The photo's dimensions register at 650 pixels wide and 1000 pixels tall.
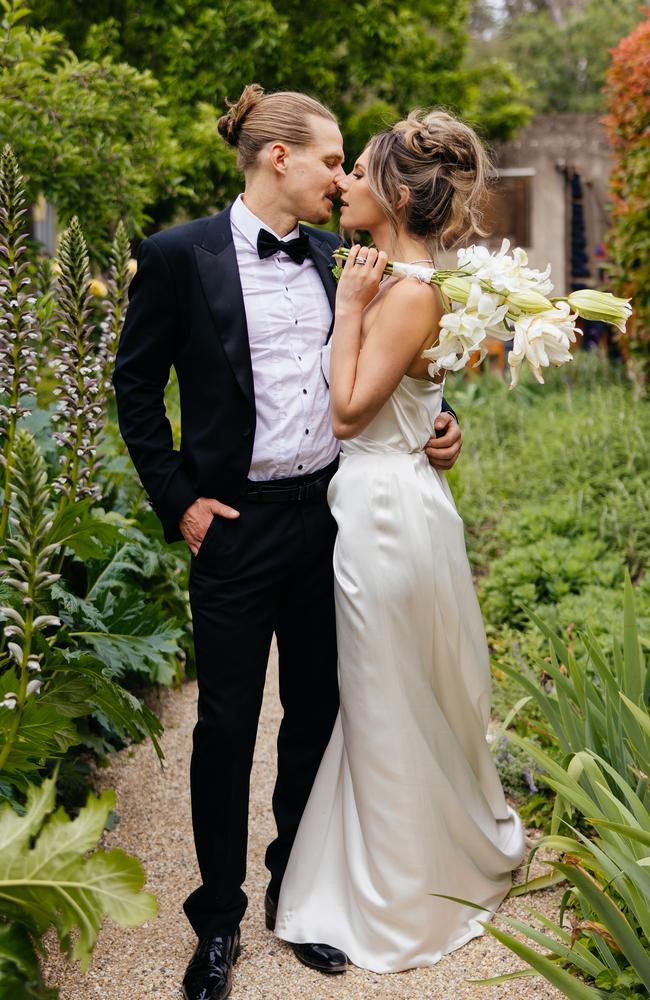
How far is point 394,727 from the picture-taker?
115 inches

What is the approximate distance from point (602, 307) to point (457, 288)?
359mm

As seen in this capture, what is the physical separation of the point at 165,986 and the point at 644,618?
7.77 feet

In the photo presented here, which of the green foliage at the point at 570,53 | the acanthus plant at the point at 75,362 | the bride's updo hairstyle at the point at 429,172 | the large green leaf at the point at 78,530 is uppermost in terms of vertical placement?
the green foliage at the point at 570,53

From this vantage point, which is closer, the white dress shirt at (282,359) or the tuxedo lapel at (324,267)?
the white dress shirt at (282,359)

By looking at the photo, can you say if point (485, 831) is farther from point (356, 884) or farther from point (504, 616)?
point (504, 616)

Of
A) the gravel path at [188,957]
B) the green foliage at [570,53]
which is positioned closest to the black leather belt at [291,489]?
the gravel path at [188,957]

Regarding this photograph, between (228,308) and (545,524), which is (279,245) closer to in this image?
(228,308)

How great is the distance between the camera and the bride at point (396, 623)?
9.05ft

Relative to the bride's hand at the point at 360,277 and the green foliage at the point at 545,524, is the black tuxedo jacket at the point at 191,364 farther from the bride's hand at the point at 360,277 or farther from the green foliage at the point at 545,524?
the green foliage at the point at 545,524

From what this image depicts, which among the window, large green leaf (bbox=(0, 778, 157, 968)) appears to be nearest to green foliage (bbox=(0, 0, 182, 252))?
large green leaf (bbox=(0, 778, 157, 968))

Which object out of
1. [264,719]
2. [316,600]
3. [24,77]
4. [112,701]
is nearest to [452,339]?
[316,600]

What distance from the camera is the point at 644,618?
4215 millimetres

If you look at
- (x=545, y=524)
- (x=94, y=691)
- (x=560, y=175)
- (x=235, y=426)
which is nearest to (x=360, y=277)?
(x=235, y=426)

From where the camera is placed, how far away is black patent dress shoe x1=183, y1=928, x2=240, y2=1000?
2.72 metres
